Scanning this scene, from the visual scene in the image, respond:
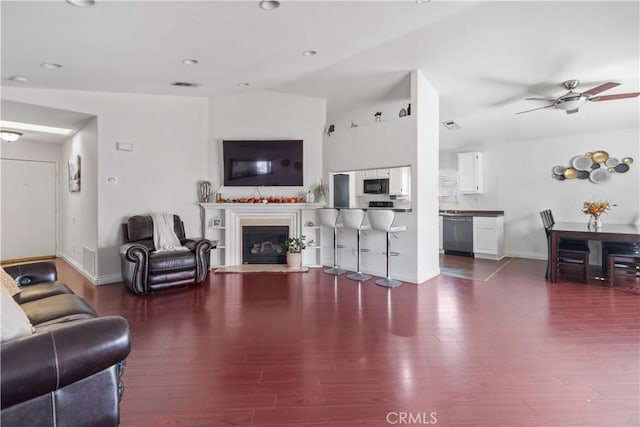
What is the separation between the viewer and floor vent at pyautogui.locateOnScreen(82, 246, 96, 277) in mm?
4684

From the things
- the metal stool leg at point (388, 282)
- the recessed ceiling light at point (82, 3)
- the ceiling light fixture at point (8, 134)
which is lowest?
the metal stool leg at point (388, 282)

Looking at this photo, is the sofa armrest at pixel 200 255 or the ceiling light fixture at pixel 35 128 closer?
the sofa armrest at pixel 200 255

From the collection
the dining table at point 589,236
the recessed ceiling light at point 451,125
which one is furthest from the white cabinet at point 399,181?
the dining table at point 589,236

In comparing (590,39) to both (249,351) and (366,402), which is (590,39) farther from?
(249,351)

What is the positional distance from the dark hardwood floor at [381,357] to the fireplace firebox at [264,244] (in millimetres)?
1547

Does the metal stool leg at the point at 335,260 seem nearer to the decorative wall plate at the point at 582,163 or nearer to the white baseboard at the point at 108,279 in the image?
the white baseboard at the point at 108,279

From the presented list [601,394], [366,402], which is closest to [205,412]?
[366,402]

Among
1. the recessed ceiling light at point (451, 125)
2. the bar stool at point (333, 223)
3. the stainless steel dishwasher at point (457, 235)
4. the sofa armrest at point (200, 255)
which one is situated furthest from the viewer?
the stainless steel dishwasher at point (457, 235)

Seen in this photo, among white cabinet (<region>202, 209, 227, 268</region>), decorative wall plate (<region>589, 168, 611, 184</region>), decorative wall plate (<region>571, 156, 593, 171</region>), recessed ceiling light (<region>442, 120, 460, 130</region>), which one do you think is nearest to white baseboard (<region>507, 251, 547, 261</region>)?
decorative wall plate (<region>589, 168, 611, 184</region>)

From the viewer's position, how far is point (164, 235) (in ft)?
14.6

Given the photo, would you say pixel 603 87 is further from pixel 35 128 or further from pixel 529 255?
pixel 35 128

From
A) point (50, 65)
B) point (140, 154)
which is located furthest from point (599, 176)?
point (50, 65)

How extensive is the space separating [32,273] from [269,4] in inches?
117

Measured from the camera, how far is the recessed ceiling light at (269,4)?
104 inches
